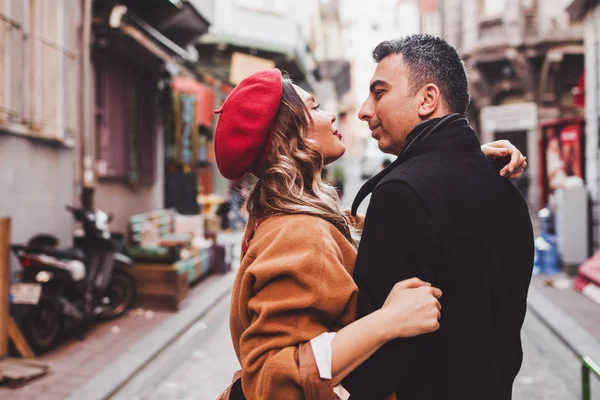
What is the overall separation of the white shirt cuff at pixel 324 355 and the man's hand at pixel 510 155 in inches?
32.5

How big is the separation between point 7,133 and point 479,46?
18883mm

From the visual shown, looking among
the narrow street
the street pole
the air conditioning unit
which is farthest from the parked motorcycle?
the air conditioning unit

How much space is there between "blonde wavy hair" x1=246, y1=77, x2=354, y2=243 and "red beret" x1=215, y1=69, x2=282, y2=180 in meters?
0.04

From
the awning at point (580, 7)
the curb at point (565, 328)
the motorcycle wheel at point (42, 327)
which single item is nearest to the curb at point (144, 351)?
the motorcycle wheel at point (42, 327)

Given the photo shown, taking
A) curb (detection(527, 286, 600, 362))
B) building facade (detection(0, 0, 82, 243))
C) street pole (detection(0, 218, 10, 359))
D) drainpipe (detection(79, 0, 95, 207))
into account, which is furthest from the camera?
drainpipe (detection(79, 0, 95, 207))

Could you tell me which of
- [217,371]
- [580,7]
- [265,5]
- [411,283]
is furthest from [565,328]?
[265,5]

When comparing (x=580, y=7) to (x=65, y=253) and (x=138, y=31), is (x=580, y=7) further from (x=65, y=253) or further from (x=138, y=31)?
(x=65, y=253)

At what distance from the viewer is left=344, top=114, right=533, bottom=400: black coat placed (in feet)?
5.09

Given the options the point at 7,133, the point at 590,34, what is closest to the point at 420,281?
the point at 7,133

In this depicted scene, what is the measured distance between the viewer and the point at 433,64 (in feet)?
6.01

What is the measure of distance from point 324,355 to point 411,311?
0.25 metres

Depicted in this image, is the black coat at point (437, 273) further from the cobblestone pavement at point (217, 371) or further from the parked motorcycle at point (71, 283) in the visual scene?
the parked motorcycle at point (71, 283)

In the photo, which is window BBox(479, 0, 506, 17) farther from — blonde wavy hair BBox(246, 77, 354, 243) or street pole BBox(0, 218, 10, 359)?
blonde wavy hair BBox(246, 77, 354, 243)

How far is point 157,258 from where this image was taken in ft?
28.3
